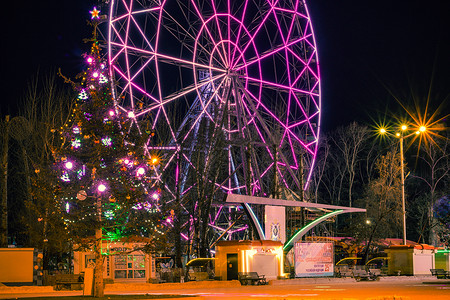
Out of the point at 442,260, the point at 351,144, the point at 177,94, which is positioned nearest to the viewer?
the point at 177,94

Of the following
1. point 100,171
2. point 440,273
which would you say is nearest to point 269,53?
point 440,273

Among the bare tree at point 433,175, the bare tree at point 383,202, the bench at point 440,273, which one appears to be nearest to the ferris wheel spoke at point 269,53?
the bench at point 440,273

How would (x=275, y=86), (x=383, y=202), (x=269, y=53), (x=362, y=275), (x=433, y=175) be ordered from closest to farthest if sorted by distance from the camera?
(x=362, y=275)
(x=269, y=53)
(x=275, y=86)
(x=383, y=202)
(x=433, y=175)

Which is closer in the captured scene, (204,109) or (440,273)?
(204,109)

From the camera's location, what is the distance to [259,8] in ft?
129

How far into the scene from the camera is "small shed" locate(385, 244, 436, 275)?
1416 inches

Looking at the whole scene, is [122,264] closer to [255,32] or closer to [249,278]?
[249,278]

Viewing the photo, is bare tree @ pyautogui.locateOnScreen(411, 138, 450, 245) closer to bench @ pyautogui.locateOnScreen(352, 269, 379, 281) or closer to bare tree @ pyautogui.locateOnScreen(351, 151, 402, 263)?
bare tree @ pyautogui.locateOnScreen(351, 151, 402, 263)

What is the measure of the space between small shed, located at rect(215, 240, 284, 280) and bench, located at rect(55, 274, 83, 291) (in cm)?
670

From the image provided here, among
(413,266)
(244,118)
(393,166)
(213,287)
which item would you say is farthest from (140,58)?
(393,166)

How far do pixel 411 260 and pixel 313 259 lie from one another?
7900mm

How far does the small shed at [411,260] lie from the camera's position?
3596 centimetres

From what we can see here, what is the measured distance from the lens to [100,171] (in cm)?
1967

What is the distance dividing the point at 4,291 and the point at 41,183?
692 cm
